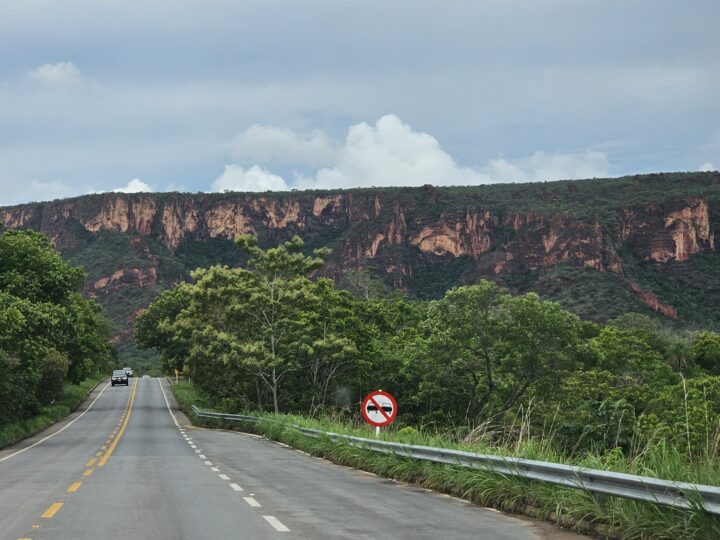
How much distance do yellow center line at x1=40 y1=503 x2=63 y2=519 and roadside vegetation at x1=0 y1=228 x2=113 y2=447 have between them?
18.4 m

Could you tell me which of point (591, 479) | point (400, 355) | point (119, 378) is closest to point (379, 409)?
point (591, 479)

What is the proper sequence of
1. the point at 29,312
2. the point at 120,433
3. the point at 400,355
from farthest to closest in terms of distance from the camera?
the point at 400,355 < the point at 120,433 < the point at 29,312

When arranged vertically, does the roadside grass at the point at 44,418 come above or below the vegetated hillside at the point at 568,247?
below

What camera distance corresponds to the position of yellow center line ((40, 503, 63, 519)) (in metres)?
10.7

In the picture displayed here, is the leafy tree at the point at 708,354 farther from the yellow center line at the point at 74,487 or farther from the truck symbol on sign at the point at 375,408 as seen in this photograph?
the yellow center line at the point at 74,487

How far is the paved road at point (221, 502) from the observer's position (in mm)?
9336

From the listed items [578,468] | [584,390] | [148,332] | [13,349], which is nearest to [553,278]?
[148,332]

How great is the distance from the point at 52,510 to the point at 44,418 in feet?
131

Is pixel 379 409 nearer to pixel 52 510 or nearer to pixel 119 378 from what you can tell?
pixel 52 510

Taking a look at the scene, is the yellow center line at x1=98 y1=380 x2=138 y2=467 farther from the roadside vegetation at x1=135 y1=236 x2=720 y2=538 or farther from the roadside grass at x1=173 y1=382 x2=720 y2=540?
the roadside grass at x1=173 y1=382 x2=720 y2=540

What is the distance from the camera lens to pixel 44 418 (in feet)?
158

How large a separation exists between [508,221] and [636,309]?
62.7 m

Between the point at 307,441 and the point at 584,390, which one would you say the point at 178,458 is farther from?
the point at 584,390

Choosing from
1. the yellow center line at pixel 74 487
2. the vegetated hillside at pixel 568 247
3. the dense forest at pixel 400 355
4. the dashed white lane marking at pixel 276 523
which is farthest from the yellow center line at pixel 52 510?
the vegetated hillside at pixel 568 247
